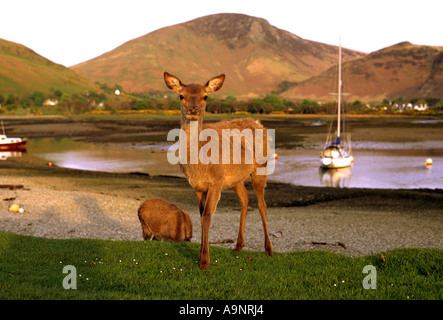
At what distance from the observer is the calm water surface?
128 ft

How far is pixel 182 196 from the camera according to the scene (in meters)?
28.2

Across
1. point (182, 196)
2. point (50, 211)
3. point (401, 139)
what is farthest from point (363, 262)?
point (401, 139)

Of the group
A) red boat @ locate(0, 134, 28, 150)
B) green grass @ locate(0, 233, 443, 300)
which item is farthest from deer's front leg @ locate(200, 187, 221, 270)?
red boat @ locate(0, 134, 28, 150)

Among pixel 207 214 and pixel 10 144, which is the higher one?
pixel 207 214

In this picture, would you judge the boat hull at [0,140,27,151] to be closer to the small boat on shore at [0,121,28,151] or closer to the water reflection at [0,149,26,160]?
the small boat on shore at [0,121,28,151]

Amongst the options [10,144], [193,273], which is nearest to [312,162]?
[10,144]

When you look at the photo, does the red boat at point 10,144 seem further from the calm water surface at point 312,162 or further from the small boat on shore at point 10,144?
the calm water surface at point 312,162

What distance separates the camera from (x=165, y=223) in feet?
41.7

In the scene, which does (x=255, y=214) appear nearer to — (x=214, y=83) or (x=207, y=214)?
(x=207, y=214)

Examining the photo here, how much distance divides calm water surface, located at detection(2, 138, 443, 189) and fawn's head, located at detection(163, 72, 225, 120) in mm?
29205

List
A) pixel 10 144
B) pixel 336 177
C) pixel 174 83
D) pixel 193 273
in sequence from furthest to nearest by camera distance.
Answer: pixel 10 144 → pixel 336 177 → pixel 193 273 → pixel 174 83

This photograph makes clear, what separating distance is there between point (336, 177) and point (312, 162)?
31.9 feet

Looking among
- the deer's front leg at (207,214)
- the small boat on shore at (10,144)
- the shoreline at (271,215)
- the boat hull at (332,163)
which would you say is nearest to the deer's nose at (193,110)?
the deer's front leg at (207,214)

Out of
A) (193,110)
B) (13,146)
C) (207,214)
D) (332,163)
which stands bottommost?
(332,163)
